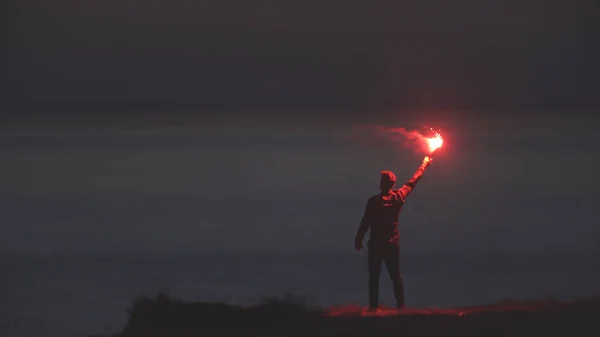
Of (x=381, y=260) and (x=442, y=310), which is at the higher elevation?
(x=381, y=260)

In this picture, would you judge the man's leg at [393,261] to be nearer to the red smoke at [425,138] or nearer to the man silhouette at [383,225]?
the man silhouette at [383,225]

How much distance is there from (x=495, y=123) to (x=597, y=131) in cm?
4828

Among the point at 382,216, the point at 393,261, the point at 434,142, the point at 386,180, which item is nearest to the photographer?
the point at 386,180

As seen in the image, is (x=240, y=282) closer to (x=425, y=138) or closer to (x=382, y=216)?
(x=425, y=138)

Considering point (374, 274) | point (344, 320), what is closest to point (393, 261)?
point (374, 274)

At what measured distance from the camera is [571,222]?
39.0m

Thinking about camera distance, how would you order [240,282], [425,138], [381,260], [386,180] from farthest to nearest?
[240,282] < [425,138] < [381,260] < [386,180]

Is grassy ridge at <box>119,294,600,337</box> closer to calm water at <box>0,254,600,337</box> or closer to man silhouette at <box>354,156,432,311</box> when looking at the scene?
man silhouette at <box>354,156,432,311</box>

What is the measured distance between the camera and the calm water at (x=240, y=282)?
19.0 m

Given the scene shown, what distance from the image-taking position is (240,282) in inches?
946

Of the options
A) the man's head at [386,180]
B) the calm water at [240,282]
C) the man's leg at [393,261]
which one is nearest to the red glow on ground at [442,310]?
the man's leg at [393,261]

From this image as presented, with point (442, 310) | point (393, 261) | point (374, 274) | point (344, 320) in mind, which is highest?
point (393, 261)

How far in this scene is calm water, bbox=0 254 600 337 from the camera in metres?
19.0

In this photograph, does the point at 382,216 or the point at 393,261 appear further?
the point at 393,261
